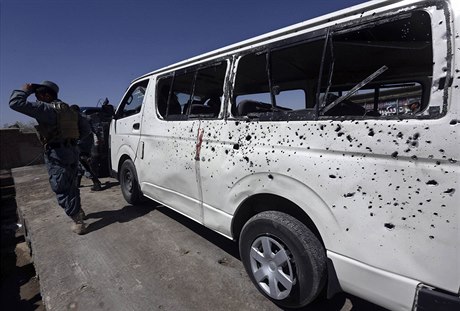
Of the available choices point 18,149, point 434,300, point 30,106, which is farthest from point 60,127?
point 18,149

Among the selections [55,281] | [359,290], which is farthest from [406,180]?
[55,281]

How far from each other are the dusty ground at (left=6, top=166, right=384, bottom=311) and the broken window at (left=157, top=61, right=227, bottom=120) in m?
1.49

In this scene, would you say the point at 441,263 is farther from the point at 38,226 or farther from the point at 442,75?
the point at 38,226

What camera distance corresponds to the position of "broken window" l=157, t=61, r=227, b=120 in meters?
2.69

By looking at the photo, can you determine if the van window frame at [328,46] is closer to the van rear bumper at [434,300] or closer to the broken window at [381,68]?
the broken window at [381,68]

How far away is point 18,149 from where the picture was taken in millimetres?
10633

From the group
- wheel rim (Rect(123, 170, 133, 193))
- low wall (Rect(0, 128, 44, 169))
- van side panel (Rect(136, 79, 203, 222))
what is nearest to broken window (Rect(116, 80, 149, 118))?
van side panel (Rect(136, 79, 203, 222))

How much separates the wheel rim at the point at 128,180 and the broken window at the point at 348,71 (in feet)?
A: 8.19

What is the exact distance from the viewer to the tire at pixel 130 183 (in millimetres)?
4084

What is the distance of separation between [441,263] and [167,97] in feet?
9.90

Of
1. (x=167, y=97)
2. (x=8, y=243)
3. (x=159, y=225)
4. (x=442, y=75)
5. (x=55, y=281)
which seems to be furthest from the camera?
(x=8, y=243)

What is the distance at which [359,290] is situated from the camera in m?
1.63

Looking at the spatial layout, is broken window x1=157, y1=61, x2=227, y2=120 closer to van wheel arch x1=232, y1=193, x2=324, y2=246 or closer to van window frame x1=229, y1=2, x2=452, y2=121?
van window frame x1=229, y1=2, x2=452, y2=121

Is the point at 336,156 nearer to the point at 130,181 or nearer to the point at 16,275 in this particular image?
the point at 130,181
